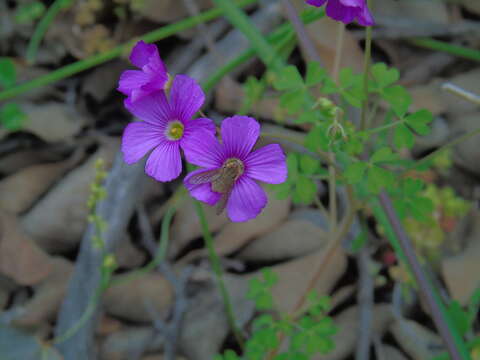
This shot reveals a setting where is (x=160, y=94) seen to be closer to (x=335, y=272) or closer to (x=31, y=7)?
(x=335, y=272)

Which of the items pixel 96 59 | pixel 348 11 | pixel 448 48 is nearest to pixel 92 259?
pixel 96 59

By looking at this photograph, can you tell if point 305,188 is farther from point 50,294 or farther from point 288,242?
point 50,294

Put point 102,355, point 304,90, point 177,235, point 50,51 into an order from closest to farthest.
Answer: point 304,90, point 102,355, point 177,235, point 50,51

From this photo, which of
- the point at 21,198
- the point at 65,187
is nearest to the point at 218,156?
the point at 65,187

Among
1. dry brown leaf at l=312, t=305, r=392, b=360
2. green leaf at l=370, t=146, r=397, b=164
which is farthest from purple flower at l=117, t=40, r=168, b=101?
dry brown leaf at l=312, t=305, r=392, b=360

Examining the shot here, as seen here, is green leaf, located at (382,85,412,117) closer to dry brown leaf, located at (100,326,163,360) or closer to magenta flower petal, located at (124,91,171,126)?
magenta flower petal, located at (124,91,171,126)
